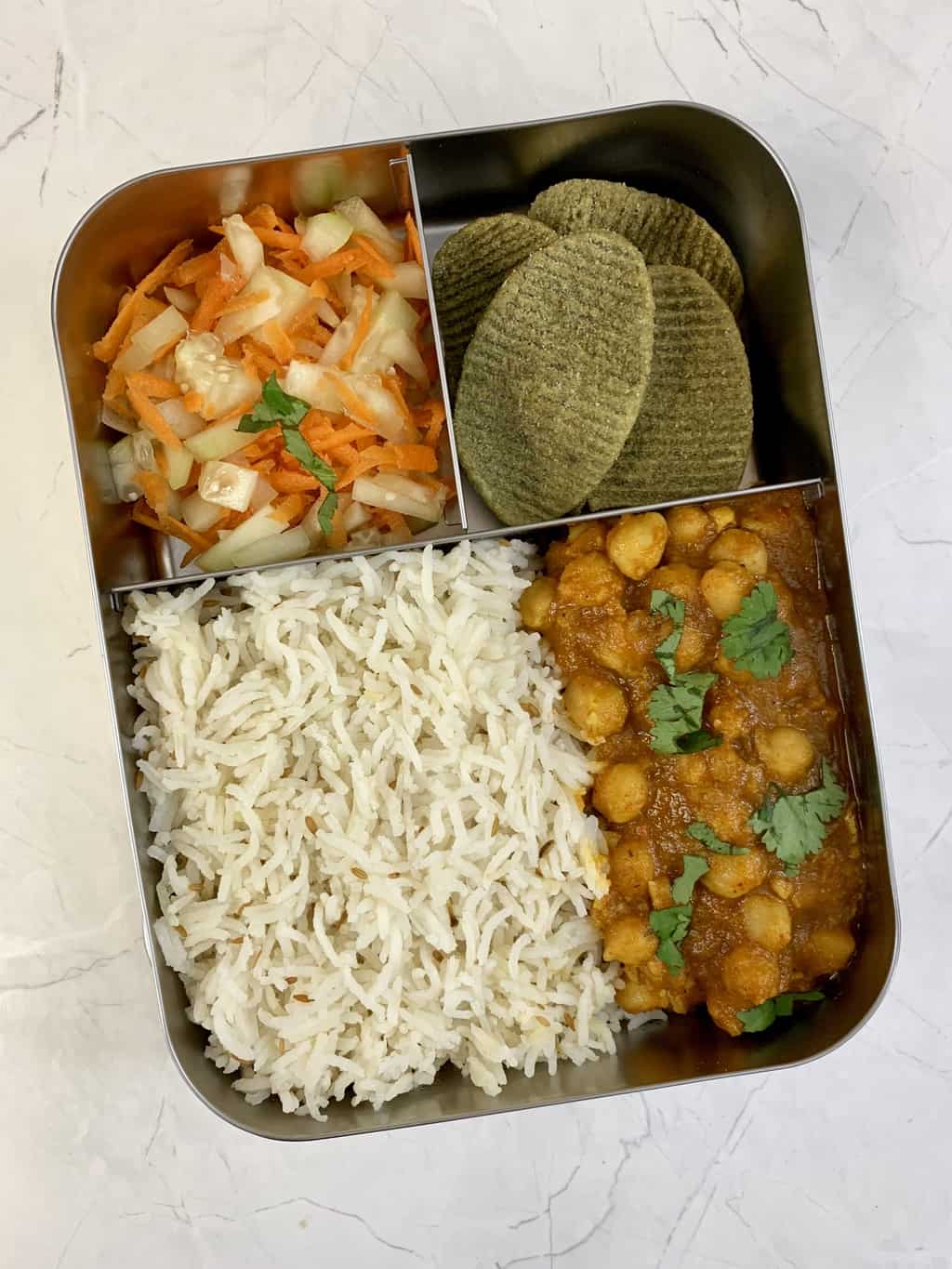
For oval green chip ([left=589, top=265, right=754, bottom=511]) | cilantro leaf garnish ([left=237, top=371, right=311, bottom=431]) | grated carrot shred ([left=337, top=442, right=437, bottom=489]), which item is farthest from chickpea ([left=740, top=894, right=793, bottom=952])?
cilantro leaf garnish ([left=237, top=371, right=311, bottom=431])

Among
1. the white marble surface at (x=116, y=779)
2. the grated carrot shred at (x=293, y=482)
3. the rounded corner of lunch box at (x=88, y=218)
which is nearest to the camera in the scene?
the rounded corner of lunch box at (x=88, y=218)

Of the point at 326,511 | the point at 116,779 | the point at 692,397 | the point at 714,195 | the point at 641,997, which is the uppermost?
the point at 714,195

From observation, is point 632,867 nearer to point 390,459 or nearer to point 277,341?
point 390,459

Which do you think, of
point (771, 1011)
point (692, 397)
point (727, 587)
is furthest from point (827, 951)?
point (692, 397)

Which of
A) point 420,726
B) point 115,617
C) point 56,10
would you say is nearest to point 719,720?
point 420,726

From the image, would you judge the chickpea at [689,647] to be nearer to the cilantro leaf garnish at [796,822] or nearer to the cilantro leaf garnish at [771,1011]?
the cilantro leaf garnish at [796,822]

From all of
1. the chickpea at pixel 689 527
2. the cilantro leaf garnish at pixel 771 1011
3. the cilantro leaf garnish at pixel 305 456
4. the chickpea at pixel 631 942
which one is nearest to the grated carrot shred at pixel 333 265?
the cilantro leaf garnish at pixel 305 456
